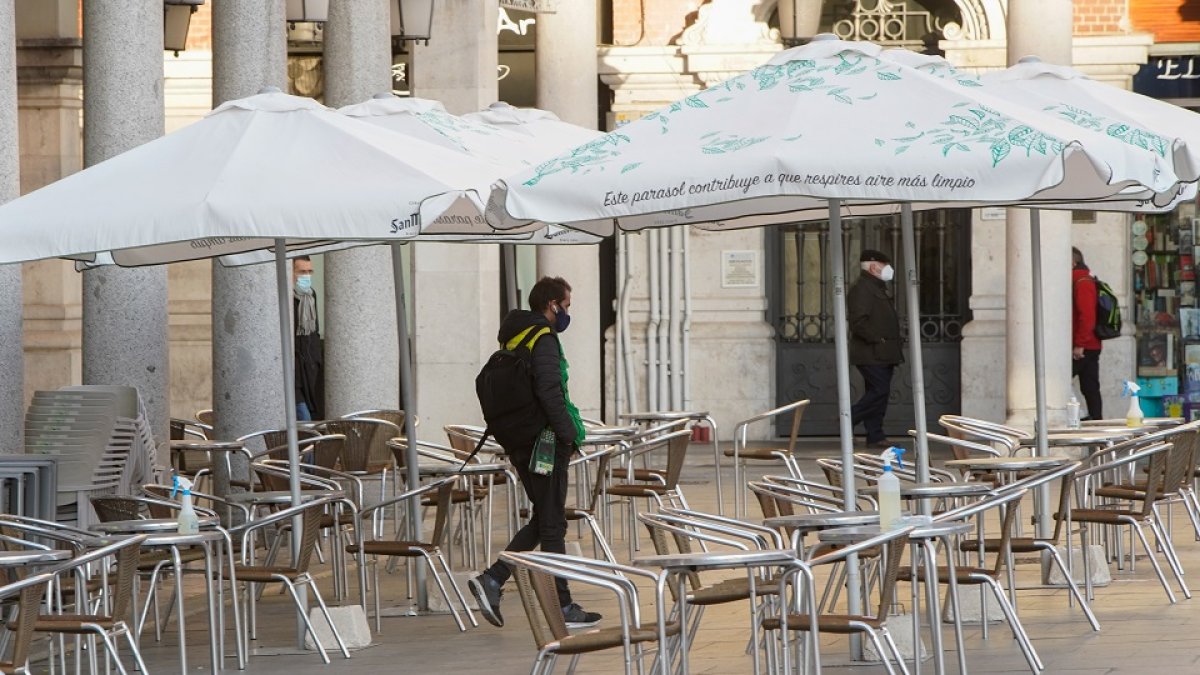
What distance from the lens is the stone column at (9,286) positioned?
9.55 meters

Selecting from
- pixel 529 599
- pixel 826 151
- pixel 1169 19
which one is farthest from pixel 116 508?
pixel 1169 19

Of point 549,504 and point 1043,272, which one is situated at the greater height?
point 1043,272

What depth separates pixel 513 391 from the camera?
961 cm

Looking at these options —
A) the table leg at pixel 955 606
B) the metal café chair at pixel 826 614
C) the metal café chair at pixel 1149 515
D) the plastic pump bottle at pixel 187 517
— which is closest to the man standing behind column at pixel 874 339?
the metal café chair at pixel 1149 515

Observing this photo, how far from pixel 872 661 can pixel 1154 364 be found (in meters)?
12.2

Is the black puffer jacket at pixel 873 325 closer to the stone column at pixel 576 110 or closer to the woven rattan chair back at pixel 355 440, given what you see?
the stone column at pixel 576 110

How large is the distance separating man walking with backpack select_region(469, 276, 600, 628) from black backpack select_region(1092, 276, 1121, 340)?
33.3ft

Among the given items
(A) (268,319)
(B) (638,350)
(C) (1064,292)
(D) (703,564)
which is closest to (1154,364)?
(C) (1064,292)

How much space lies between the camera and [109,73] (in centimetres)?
1112

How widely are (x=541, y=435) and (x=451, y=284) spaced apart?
7030 mm

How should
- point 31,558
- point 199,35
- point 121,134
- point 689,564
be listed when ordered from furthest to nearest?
point 199,35 → point 121,134 → point 31,558 → point 689,564

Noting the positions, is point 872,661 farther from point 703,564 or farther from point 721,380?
point 721,380

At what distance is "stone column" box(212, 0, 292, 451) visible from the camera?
502 inches

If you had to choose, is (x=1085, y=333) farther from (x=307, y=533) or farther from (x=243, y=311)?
(x=307, y=533)
